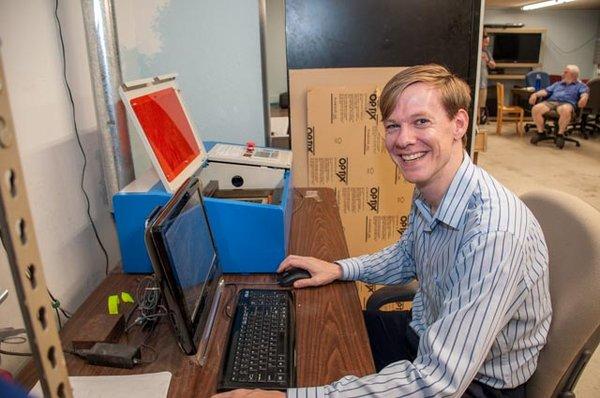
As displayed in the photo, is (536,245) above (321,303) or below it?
above

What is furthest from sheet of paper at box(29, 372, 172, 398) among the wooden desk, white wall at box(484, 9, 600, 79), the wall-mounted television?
white wall at box(484, 9, 600, 79)

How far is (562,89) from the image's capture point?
22.6ft

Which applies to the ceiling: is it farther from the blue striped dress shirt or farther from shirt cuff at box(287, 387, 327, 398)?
shirt cuff at box(287, 387, 327, 398)

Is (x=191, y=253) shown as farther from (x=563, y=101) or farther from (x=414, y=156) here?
(x=563, y=101)

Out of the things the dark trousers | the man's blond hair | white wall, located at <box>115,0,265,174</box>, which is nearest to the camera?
the man's blond hair

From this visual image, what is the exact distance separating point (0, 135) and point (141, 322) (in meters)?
0.88

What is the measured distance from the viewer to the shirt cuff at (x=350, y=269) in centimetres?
129

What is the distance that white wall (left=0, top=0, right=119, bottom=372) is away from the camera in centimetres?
111

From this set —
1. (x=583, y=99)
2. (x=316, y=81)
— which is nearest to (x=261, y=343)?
(x=316, y=81)

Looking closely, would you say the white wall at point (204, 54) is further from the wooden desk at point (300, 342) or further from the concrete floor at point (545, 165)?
the concrete floor at point (545, 165)

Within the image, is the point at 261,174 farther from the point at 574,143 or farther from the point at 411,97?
the point at 574,143

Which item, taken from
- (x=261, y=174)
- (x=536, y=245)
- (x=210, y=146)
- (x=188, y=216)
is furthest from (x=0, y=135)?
(x=210, y=146)

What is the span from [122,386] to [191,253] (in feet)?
0.95

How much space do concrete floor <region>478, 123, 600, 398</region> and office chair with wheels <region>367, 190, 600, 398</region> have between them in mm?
Answer: 3001
